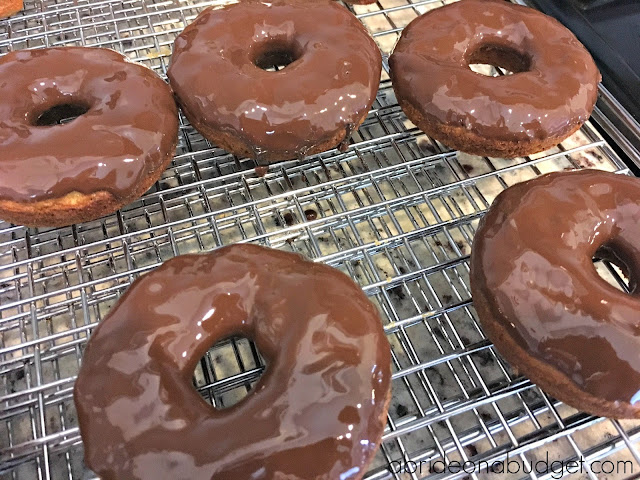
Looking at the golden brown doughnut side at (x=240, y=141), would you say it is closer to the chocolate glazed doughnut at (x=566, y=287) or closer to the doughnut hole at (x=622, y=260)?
the chocolate glazed doughnut at (x=566, y=287)

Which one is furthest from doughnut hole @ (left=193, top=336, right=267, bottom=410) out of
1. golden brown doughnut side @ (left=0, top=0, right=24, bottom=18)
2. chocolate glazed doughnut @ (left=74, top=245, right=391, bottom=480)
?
golden brown doughnut side @ (left=0, top=0, right=24, bottom=18)

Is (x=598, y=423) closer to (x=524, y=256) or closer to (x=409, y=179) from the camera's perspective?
(x=524, y=256)

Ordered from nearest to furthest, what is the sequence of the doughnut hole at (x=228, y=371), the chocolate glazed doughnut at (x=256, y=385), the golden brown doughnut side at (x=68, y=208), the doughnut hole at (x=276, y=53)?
the chocolate glazed doughnut at (x=256, y=385), the doughnut hole at (x=228, y=371), the golden brown doughnut side at (x=68, y=208), the doughnut hole at (x=276, y=53)

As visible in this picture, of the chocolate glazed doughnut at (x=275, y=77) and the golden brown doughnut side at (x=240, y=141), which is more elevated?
the chocolate glazed doughnut at (x=275, y=77)

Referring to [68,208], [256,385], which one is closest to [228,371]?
[256,385]

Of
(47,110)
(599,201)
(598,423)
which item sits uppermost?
(599,201)

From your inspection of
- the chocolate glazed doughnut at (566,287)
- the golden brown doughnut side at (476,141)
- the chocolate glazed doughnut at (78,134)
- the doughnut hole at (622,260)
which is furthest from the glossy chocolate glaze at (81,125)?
the doughnut hole at (622,260)

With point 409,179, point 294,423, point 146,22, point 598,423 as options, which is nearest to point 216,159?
point 409,179
